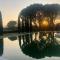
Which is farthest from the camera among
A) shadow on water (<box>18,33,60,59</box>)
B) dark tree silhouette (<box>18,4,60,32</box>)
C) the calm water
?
dark tree silhouette (<box>18,4,60,32</box>)

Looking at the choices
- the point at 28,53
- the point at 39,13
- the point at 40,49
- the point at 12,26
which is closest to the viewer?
the point at 28,53

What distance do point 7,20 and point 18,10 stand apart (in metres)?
0.27

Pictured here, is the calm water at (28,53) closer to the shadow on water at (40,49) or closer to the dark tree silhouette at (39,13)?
the shadow on water at (40,49)

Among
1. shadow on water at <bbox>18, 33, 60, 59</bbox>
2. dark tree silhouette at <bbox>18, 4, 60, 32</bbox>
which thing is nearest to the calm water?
shadow on water at <bbox>18, 33, 60, 59</bbox>

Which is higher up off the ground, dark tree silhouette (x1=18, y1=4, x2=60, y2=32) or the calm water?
dark tree silhouette (x1=18, y1=4, x2=60, y2=32)

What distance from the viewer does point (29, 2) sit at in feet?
12.0

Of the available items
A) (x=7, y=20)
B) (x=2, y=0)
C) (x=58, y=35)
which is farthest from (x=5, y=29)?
(x=58, y=35)

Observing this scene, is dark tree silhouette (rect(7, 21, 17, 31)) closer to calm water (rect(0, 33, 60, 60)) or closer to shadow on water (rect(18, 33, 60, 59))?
shadow on water (rect(18, 33, 60, 59))

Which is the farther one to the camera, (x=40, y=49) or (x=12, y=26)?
(x=12, y=26)

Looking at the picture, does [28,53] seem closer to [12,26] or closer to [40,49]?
[40,49]

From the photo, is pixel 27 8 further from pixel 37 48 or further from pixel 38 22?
pixel 37 48

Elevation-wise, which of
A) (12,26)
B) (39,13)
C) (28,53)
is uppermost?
(39,13)

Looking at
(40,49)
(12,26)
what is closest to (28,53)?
(40,49)

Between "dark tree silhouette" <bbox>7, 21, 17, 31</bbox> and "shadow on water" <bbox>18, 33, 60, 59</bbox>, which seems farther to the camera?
"dark tree silhouette" <bbox>7, 21, 17, 31</bbox>
